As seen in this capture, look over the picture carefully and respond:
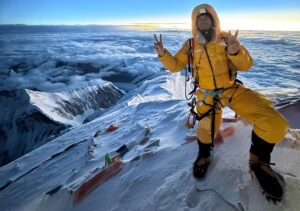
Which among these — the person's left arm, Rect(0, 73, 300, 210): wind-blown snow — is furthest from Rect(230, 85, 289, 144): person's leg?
Rect(0, 73, 300, 210): wind-blown snow

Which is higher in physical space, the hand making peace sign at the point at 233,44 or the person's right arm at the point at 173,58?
the hand making peace sign at the point at 233,44

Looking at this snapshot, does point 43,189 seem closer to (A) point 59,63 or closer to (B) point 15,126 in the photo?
(B) point 15,126

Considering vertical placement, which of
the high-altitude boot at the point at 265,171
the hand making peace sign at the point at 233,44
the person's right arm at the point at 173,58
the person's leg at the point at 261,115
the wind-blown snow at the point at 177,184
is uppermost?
the hand making peace sign at the point at 233,44

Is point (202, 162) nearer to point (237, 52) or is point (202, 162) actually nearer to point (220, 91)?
point (220, 91)

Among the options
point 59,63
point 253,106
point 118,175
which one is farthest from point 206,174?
point 59,63

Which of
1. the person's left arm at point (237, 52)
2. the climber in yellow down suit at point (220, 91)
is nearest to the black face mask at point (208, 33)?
the climber in yellow down suit at point (220, 91)

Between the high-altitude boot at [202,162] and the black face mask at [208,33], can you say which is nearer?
the high-altitude boot at [202,162]

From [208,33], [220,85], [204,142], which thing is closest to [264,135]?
[204,142]

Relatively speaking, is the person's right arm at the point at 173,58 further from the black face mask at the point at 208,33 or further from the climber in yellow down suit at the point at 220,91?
the black face mask at the point at 208,33

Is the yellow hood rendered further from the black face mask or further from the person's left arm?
the person's left arm
